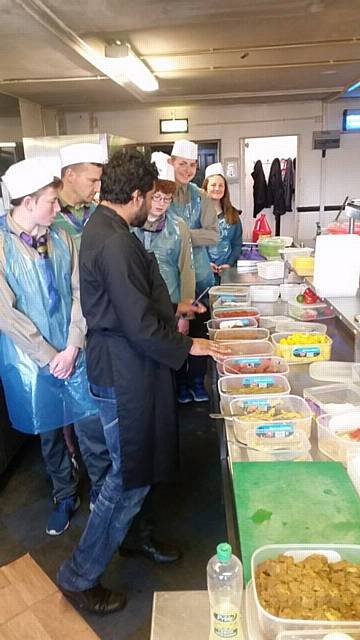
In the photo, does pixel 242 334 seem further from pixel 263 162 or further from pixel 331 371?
pixel 263 162

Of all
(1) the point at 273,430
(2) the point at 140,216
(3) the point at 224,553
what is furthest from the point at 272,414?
(2) the point at 140,216

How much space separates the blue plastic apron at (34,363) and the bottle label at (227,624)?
1211 millimetres

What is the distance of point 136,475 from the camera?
1.53 meters

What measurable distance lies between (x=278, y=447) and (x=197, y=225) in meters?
1.93

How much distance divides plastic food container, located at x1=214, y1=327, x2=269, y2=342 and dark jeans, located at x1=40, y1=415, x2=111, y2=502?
1.91 ft

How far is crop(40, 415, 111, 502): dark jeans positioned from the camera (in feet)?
6.29

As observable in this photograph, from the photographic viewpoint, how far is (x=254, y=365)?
1.71 m

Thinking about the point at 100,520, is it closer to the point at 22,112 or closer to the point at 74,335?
the point at 74,335

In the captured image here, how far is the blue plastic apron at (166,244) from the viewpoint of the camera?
2.52 meters

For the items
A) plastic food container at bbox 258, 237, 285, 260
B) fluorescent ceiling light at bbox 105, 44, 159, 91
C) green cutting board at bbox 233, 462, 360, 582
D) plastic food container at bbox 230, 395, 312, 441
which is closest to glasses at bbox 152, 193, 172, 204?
plastic food container at bbox 230, 395, 312, 441

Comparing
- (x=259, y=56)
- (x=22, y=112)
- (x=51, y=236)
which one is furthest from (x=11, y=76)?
(x=51, y=236)

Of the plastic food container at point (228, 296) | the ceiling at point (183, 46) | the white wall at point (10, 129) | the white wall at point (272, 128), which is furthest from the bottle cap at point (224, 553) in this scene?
the white wall at point (272, 128)

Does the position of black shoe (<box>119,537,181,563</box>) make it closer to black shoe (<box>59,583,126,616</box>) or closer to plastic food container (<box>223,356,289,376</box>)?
black shoe (<box>59,583,126,616</box>)

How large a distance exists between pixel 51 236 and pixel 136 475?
964 mm
